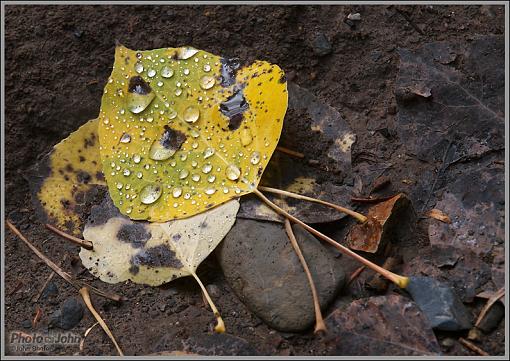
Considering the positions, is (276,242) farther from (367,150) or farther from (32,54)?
(32,54)

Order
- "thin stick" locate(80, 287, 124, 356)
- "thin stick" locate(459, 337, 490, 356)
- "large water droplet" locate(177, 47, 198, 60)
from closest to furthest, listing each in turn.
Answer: "thin stick" locate(459, 337, 490, 356)
"thin stick" locate(80, 287, 124, 356)
"large water droplet" locate(177, 47, 198, 60)

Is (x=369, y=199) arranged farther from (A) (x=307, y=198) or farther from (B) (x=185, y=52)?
(B) (x=185, y=52)

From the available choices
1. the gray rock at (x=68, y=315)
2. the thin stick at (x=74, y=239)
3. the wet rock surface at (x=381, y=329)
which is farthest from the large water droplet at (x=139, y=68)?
the wet rock surface at (x=381, y=329)

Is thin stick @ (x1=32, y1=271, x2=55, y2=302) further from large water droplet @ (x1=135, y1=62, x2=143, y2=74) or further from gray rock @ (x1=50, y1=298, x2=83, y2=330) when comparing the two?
large water droplet @ (x1=135, y1=62, x2=143, y2=74)

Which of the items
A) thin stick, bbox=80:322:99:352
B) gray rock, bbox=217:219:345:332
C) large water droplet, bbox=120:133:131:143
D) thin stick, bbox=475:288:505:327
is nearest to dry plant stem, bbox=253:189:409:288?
gray rock, bbox=217:219:345:332


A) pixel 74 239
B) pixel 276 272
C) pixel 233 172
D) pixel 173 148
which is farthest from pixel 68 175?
pixel 276 272

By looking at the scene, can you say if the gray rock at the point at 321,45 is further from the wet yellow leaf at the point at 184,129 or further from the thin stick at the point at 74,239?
the thin stick at the point at 74,239
